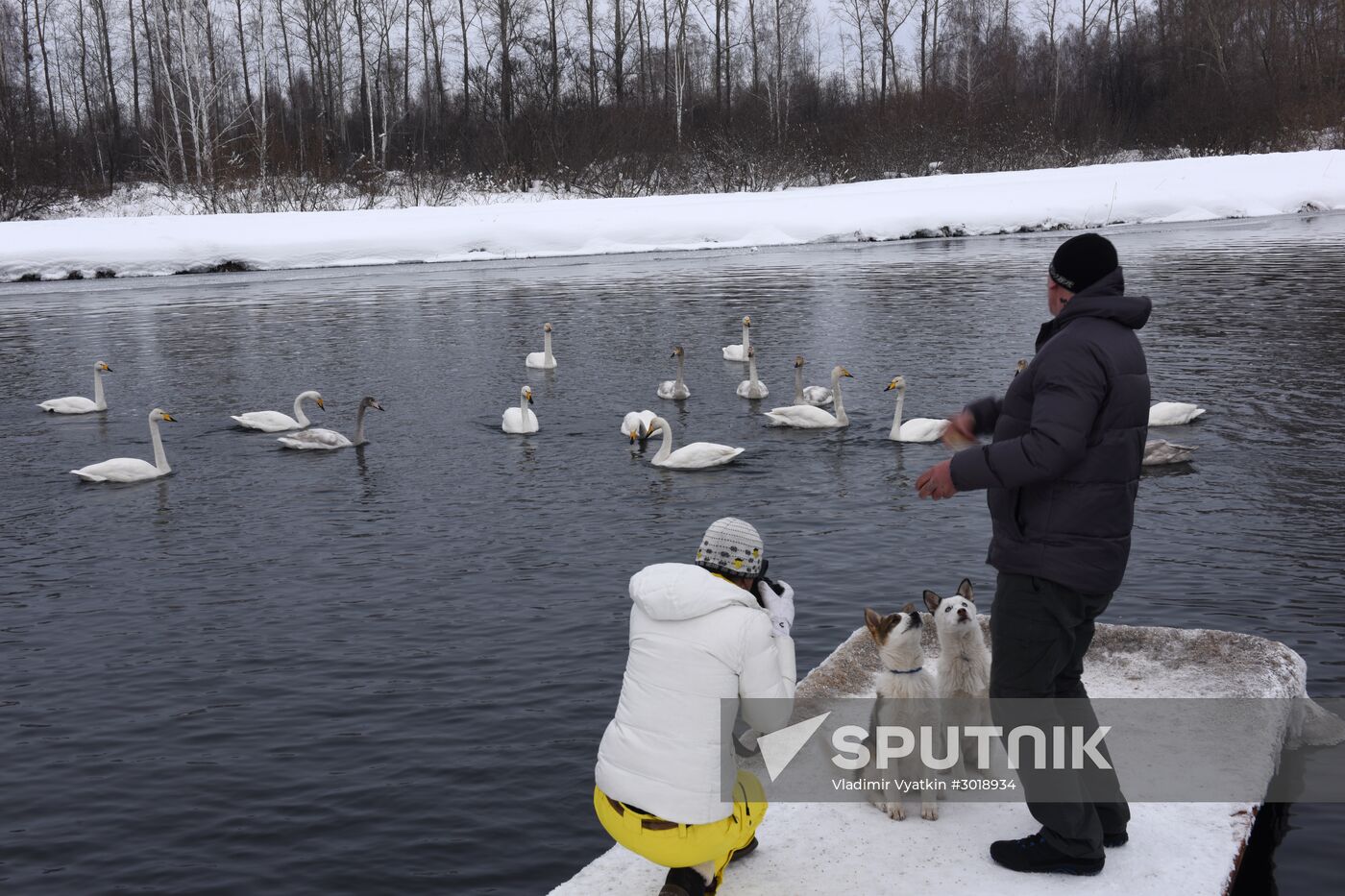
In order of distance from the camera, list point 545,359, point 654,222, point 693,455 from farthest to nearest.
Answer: point 654,222
point 545,359
point 693,455

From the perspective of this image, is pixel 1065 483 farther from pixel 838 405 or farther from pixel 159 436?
pixel 159 436

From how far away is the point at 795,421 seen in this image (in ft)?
47.5

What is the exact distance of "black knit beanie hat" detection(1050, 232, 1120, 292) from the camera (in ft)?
13.8

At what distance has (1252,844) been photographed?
5441 mm

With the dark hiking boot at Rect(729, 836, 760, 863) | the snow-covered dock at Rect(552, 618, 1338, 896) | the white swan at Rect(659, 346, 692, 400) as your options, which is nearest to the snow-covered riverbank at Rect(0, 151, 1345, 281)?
the white swan at Rect(659, 346, 692, 400)

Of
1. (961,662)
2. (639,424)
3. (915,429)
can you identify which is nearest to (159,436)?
(639,424)

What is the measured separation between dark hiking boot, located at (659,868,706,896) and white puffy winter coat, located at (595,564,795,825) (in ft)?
0.80

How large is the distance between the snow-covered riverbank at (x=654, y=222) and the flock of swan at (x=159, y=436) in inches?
793

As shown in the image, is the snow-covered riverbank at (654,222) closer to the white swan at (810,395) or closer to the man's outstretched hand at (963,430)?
the white swan at (810,395)

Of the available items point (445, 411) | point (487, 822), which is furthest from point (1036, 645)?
point (445, 411)

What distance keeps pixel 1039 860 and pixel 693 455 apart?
8640mm

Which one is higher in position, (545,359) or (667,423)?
(545,359)

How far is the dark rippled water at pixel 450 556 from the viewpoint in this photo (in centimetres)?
610

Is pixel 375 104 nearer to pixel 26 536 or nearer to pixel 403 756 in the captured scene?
pixel 26 536
